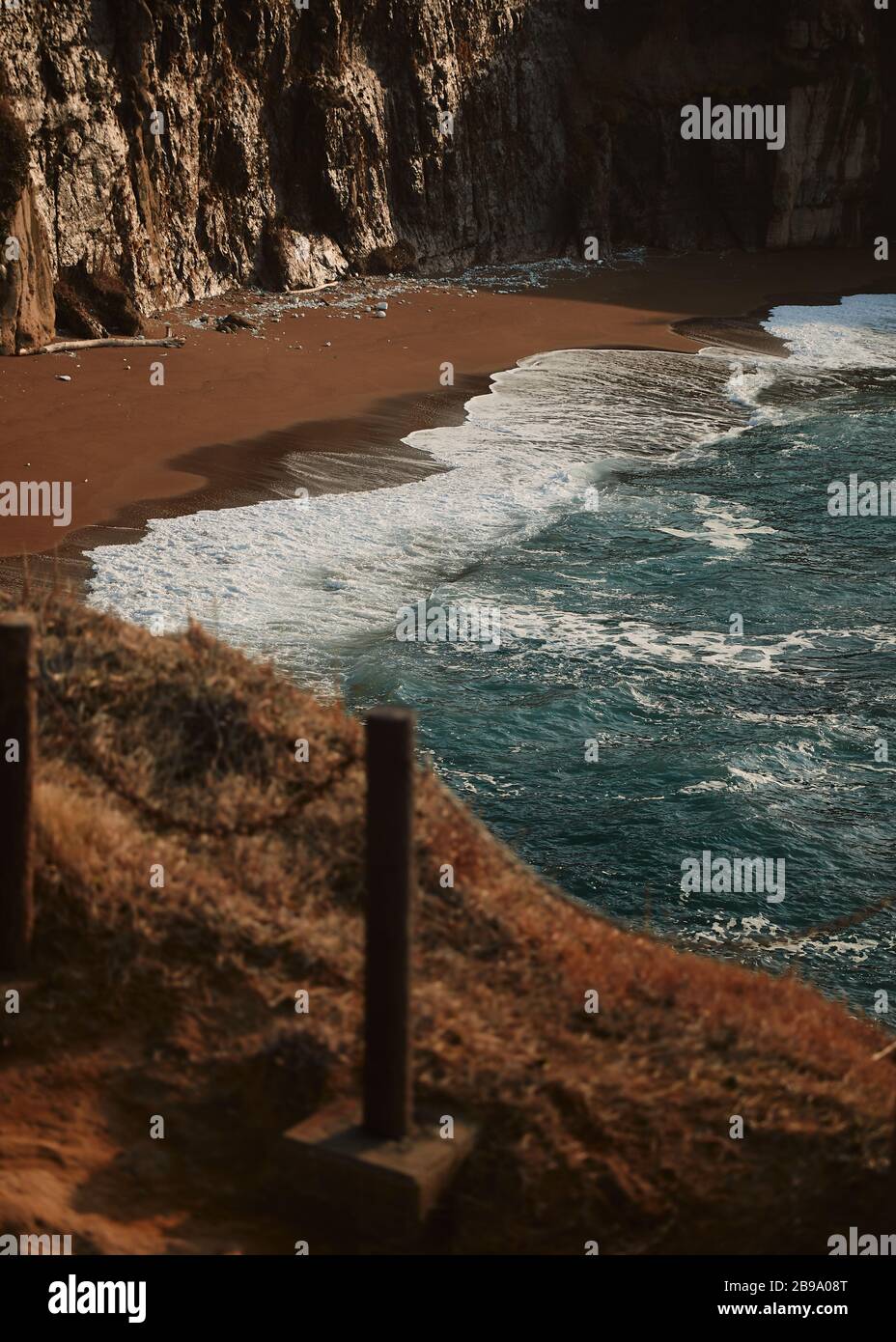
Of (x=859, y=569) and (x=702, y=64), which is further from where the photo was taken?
(x=702, y=64)

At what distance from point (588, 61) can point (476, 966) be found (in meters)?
39.3

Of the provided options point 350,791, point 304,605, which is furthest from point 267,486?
point 350,791

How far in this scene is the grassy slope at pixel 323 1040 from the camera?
17.7ft

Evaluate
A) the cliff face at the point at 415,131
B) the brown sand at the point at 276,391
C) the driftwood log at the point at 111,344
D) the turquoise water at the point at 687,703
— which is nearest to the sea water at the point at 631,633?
the turquoise water at the point at 687,703

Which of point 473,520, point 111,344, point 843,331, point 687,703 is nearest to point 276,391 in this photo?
point 111,344

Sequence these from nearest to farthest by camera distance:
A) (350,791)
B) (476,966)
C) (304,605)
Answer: (476,966) < (350,791) < (304,605)

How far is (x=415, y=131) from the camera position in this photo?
35531mm

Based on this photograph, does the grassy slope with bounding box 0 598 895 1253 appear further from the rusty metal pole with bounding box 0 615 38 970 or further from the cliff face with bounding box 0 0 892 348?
the cliff face with bounding box 0 0 892 348

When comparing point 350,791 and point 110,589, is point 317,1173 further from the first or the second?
point 110,589

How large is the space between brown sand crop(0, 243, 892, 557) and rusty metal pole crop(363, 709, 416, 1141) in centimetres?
903

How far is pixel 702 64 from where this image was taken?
41.7 m

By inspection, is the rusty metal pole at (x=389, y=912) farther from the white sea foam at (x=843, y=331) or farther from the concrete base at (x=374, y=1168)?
the white sea foam at (x=843, y=331)

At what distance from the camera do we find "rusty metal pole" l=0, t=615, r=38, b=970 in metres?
5.68

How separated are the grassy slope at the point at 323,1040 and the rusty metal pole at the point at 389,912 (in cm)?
45
